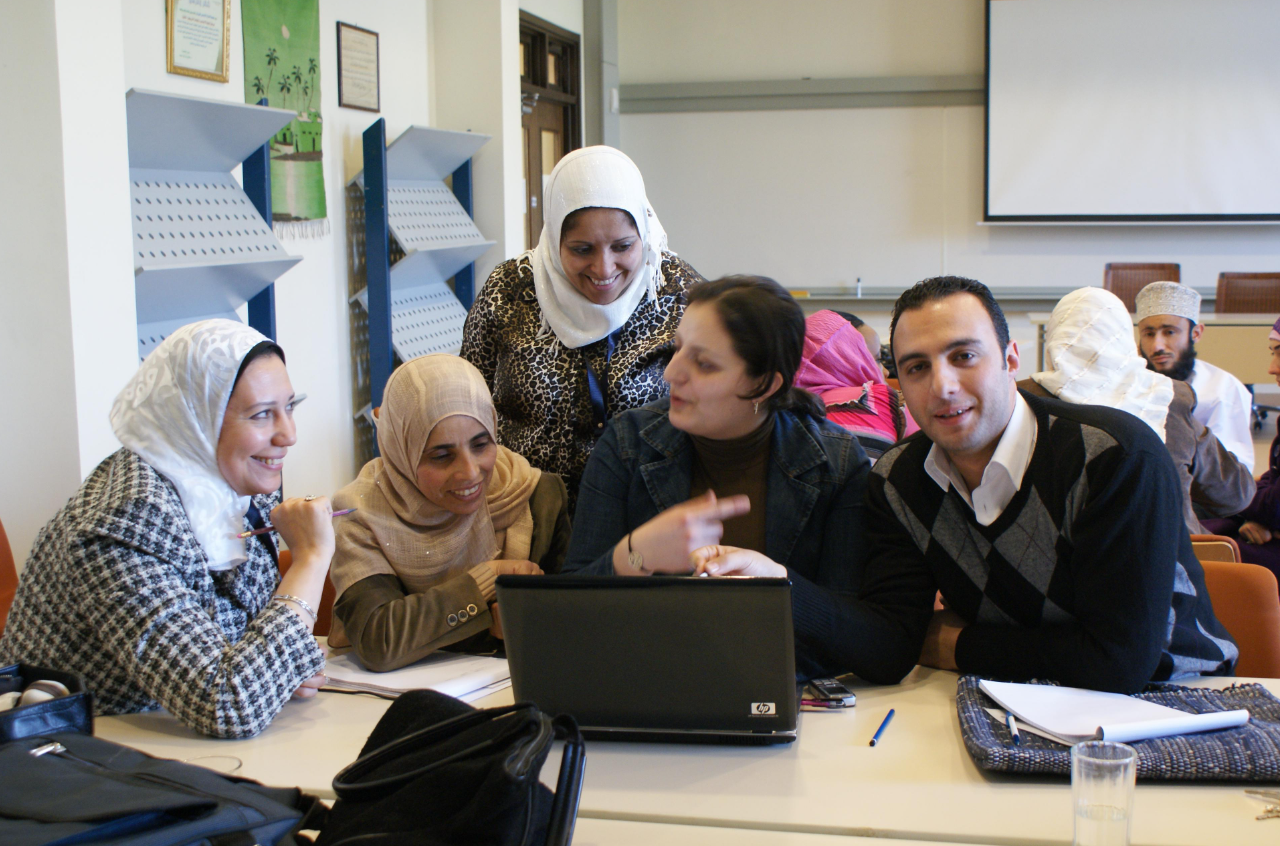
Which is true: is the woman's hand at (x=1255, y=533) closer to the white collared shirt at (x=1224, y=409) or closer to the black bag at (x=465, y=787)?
the white collared shirt at (x=1224, y=409)

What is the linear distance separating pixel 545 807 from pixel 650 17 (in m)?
7.86

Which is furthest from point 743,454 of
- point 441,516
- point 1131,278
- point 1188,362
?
point 1131,278

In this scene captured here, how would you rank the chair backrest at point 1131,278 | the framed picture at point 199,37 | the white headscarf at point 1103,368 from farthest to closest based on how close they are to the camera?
1. the chair backrest at point 1131,278
2. the framed picture at point 199,37
3. the white headscarf at point 1103,368

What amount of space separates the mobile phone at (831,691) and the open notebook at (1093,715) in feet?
0.60

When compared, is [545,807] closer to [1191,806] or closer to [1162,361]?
[1191,806]

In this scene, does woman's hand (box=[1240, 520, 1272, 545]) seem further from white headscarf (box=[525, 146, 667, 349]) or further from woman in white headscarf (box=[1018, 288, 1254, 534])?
white headscarf (box=[525, 146, 667, 349])

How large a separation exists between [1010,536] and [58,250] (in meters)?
2.32

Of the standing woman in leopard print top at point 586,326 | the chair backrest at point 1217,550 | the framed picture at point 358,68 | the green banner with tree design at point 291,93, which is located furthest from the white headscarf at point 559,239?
the framed picture at point 358,68

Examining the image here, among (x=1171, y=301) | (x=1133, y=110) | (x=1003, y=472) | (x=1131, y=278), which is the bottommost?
(x=1003, y=472)

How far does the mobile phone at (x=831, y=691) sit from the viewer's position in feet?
4.76

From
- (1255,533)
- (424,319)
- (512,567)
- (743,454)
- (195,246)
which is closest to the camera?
(743,454)

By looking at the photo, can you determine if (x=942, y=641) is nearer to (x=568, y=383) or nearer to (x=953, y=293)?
(x=953, y=293)

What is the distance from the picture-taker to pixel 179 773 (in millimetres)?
1025

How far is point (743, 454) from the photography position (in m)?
1.74
